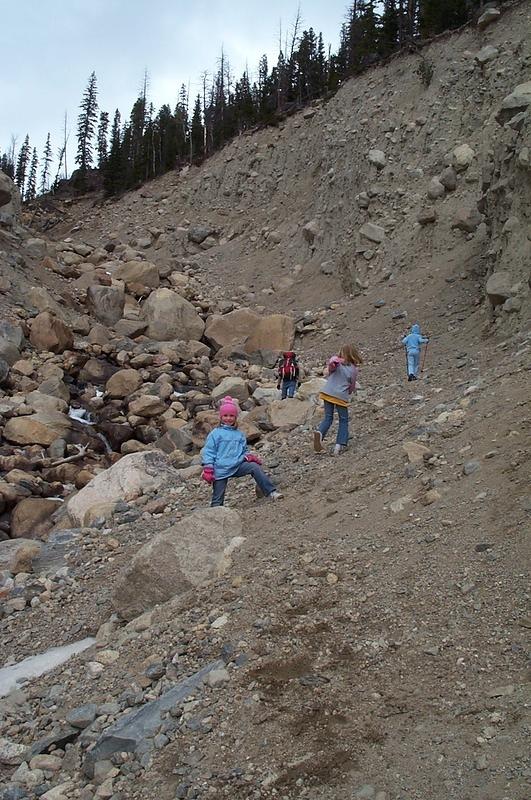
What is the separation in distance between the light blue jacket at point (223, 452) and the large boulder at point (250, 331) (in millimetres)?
14440

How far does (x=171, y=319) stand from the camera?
79.3 feet

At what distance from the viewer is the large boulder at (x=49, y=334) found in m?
21.6

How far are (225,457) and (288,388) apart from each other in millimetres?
7441

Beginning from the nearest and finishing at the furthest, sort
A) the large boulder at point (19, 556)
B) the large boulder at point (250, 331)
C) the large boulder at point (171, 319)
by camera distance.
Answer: the large boulder at point (19, 556) → the large boulder at point (250, 331) → the large boulder at point (171, 319)

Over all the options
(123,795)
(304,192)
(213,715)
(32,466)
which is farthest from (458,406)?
→ (304,192)

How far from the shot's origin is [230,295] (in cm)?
2853

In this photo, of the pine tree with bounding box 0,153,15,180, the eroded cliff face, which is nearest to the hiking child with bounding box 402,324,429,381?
the eroded cliff face

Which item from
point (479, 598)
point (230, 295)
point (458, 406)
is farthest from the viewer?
point (230, 295)

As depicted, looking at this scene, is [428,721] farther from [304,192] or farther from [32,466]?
[304,192]

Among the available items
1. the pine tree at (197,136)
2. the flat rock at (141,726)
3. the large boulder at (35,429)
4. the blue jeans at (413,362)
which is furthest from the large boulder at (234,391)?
the pine tree at (197,136)

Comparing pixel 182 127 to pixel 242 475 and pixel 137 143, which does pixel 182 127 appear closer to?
pixel 137 143

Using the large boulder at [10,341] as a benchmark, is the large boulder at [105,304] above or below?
above

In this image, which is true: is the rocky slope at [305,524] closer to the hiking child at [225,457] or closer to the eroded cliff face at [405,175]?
the eroded cliff face at [405,175]

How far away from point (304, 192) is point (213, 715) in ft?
101
